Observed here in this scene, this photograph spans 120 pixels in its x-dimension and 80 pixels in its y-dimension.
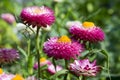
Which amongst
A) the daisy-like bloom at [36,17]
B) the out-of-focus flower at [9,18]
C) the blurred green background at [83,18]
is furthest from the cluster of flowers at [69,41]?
the out-of-focus flower at [9,18]

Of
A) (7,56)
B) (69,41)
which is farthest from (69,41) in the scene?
(7,56)

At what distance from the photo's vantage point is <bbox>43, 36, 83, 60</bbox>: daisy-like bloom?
2.46m

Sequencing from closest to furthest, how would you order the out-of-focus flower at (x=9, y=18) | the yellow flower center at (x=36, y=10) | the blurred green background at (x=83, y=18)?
1. the yellow flower center at (x=36, y=10)
2. the blurred green background at (x=83, y=18)
3. the out-of-focus flower at (x=9, y=18)

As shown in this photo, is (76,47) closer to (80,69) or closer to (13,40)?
(80,69)

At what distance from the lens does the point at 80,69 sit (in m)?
2.32

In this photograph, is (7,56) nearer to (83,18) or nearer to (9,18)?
(83,18)

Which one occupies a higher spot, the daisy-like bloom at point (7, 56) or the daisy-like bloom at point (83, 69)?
the daisy-like bloom at point (7, 56)

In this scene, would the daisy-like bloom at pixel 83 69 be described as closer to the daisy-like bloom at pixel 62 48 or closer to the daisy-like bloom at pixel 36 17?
the daisy-like bloom at pixel 62 48

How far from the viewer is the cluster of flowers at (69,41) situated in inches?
92.8

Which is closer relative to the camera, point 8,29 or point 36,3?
point 36,3

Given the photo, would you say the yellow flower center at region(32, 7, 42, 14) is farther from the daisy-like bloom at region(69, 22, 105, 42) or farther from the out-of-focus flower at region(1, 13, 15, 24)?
the out-of-focus flower at region(1, 13, 15, 24)

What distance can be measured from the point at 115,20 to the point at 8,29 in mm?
1360

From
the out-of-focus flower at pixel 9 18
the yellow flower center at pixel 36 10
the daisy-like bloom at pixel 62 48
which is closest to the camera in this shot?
the daisy-like bloom at pixel 62 48

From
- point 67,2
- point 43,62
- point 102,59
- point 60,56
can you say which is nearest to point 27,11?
point 60,56
